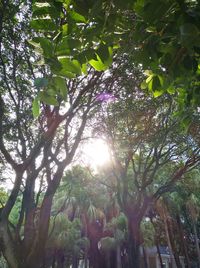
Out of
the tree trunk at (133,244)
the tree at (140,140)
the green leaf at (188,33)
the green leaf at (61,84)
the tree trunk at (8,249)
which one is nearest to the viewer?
the green leaf at (188,33)

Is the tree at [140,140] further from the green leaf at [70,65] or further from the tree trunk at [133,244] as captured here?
the green leaf at [70,65]

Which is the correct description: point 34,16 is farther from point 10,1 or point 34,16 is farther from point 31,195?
point 31,195

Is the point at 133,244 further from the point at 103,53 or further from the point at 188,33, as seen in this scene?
the point at 188,33

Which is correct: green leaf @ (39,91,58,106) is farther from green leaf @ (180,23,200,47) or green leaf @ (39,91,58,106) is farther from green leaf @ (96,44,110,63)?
green leaf @ (180,23,200,47)

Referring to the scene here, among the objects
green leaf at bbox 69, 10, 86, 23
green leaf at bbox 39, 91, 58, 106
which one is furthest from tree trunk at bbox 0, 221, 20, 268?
green leaf at bbox 69, 10, 86, 23

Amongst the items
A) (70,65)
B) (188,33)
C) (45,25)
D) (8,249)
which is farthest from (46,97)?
(8,249)

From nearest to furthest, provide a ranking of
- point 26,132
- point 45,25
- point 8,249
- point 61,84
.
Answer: point 45,25, point 61,84, point 8,249, point 26,132

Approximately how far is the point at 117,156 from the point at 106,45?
14.1 meters

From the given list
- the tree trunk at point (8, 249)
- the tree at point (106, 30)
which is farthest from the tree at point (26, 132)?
the tree at point (106, 30)

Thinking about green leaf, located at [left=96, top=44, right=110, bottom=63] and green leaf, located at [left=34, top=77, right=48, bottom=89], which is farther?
green leaf, located at [left=96, top=44, right=110, bottom=63]

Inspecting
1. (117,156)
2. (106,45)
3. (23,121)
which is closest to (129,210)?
(117,156)

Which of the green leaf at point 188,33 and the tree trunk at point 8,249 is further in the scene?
the tree trunk at point 8,249

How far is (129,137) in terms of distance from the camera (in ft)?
46.2

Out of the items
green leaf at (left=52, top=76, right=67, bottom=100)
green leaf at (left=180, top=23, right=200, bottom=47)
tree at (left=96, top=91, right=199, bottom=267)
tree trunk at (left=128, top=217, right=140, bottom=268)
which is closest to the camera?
green leaf at (left=180, top=23, right=200, bottom=47)
